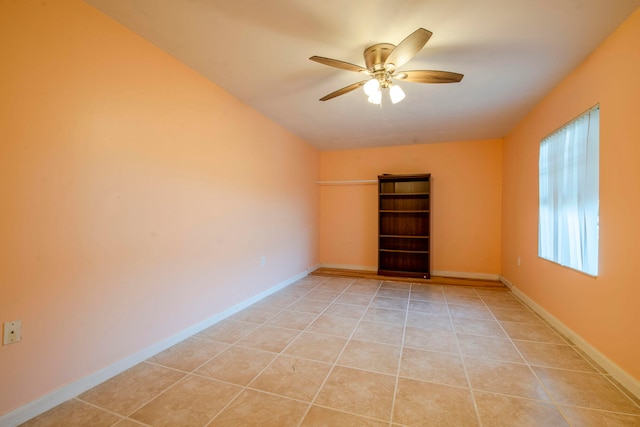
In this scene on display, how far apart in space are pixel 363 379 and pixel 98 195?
82.9 inches

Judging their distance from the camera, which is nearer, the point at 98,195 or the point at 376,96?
the point at 98,195

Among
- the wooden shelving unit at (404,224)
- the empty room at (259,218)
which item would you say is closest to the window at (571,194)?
the empty room at (259,218)

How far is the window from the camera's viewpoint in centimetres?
205

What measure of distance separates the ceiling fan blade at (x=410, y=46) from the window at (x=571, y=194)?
62.2 inches

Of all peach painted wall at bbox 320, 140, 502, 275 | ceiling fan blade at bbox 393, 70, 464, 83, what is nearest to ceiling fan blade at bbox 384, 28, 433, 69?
ceiling fan blade at bbox 393, 70, 464, 83

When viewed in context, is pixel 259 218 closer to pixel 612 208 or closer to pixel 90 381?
pixel 90 381

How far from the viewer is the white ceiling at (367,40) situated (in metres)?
1.63

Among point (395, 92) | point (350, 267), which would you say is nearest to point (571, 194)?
point (395, 92)

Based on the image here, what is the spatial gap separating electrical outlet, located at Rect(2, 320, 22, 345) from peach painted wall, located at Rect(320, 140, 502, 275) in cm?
433

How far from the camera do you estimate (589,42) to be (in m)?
1.92

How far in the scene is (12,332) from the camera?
135cm

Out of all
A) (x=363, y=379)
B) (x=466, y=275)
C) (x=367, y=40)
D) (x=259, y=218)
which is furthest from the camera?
(x=466, y=275)

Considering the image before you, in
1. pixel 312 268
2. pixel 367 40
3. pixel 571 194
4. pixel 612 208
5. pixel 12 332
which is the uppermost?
pixel 367 40

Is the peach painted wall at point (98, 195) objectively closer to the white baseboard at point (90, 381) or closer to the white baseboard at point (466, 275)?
the white baseboard at point (90, 381)
